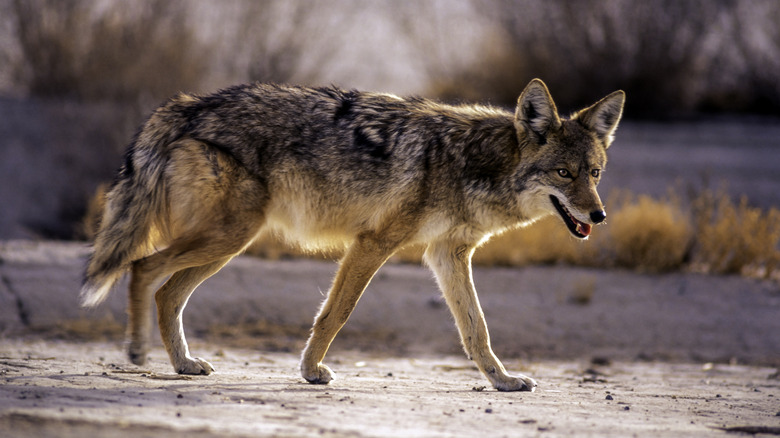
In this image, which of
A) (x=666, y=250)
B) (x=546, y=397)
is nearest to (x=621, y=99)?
(x=546, y=397)

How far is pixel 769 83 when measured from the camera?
56.8 ft

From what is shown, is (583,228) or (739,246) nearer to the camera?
(583,228)

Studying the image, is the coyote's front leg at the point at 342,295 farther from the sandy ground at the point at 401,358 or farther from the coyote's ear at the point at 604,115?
the coyote's ear at the point at 604,115

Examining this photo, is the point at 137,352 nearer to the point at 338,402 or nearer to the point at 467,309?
the point at 338,402

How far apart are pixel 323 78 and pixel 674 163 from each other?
6872 mm

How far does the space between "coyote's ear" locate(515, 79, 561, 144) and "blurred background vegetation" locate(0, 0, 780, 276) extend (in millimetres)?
4890

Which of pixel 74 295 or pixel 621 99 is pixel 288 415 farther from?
pixel 74 295

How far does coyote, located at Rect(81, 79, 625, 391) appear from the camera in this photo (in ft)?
15.7

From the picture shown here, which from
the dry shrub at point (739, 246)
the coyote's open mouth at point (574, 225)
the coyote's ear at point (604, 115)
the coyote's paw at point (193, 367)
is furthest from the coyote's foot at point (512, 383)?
the dry shrub at point (739, 246)

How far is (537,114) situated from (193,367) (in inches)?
106

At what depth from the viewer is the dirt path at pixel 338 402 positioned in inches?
137

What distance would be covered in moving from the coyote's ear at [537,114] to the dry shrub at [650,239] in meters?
5.40

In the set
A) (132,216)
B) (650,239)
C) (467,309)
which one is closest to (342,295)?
(467,309)

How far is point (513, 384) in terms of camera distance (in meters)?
5.14
